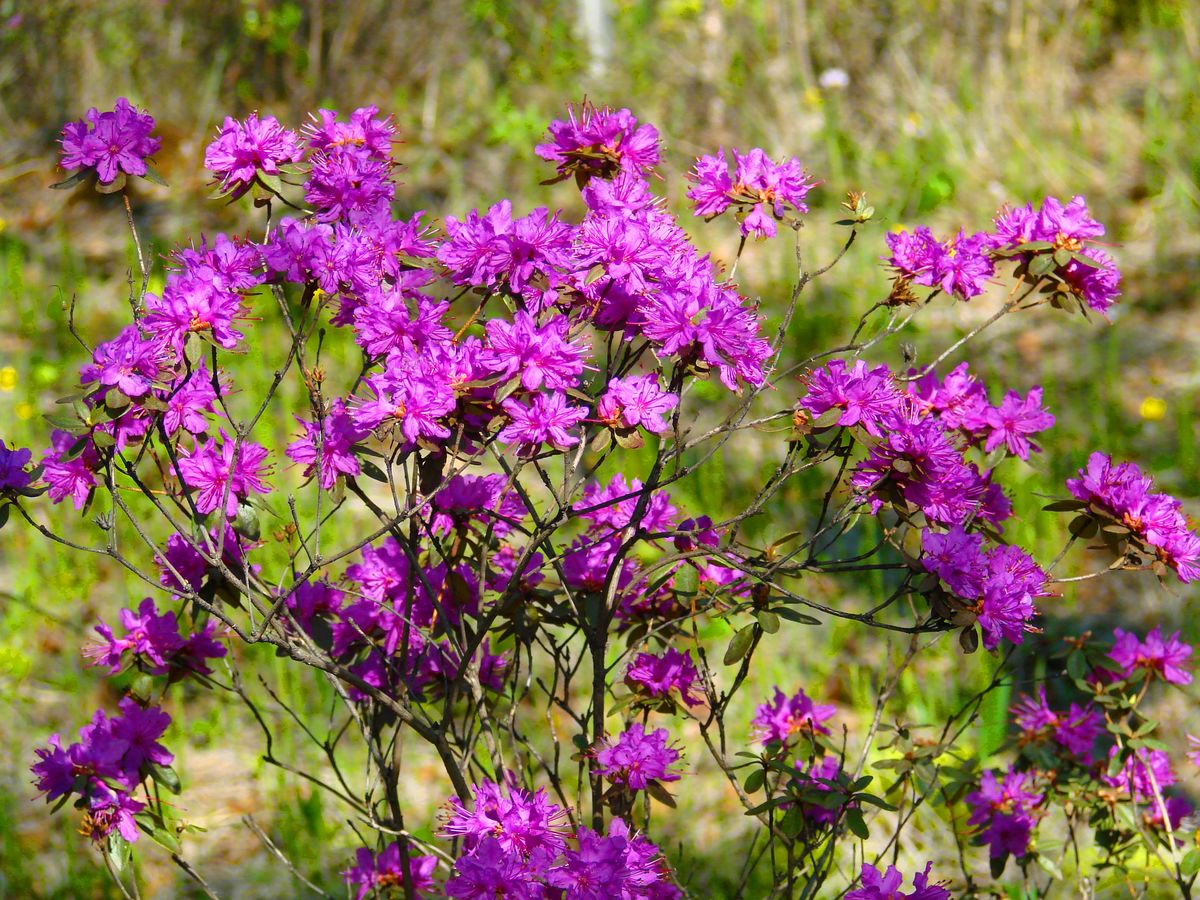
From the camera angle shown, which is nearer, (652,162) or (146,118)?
(146,118)

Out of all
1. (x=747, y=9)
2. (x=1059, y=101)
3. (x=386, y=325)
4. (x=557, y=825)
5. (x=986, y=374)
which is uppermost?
(x=747, y=9)

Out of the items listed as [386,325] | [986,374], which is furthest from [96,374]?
[986,374]

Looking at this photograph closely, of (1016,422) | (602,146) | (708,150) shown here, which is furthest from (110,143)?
(708,150)

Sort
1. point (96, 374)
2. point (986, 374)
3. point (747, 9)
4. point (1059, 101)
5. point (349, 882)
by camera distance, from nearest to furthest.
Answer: point (96, 374) < point (349, 882) < point (986, 374) < point (1059, 101) < point (747, 9)

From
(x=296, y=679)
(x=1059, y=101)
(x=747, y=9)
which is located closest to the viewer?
(x=296, y=679)

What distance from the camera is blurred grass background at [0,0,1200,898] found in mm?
3346

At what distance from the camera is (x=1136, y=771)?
2145 millimetres

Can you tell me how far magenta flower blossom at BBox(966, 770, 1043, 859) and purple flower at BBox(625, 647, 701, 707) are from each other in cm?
56

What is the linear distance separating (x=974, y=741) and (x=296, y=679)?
1.72 metres

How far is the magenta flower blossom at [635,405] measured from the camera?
56.8 inches

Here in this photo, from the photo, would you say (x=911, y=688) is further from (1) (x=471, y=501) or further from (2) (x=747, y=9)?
(2) (x=747, y=9)

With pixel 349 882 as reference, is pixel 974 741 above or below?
above

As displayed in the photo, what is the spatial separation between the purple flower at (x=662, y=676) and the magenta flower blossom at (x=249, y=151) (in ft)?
2.77

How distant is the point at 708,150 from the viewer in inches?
215
